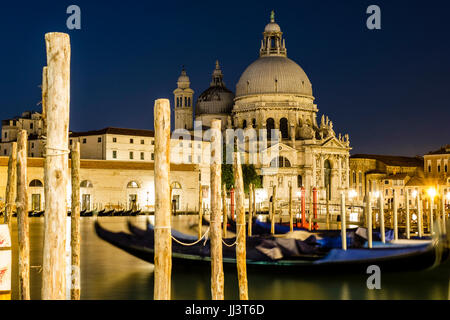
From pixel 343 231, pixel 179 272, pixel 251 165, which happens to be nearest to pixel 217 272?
pixel 179 272

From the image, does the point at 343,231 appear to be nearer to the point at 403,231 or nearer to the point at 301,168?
the point at 403,231

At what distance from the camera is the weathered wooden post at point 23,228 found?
274 inches

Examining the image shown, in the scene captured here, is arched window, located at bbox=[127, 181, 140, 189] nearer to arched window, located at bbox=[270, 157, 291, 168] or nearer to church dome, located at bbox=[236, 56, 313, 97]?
arched window, located at bbox=[270, 157, 291, 168]

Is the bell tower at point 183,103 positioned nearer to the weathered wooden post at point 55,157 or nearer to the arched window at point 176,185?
the arched window at point 176,185

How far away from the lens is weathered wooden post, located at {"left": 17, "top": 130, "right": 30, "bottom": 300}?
6.97 meters

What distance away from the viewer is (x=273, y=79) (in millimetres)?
41750

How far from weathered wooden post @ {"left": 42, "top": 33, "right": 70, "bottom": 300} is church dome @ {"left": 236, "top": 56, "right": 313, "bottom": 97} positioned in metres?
37.9

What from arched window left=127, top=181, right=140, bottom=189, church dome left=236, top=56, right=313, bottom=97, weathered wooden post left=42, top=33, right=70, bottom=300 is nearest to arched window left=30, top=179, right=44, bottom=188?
arched window left=127, top=181, right=140, bottom=189

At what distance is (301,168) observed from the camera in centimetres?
3947

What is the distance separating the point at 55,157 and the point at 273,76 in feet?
125

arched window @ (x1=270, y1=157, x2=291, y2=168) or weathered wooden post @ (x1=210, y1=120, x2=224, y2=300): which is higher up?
arched window @ (x1=270, y1=157, x2=291, y2=168)

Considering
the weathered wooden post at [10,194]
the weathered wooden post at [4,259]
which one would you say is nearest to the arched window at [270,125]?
the weathered wooden post at [10,194]

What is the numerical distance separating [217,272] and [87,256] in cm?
731

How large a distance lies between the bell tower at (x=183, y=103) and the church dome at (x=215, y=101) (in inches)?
23.1
